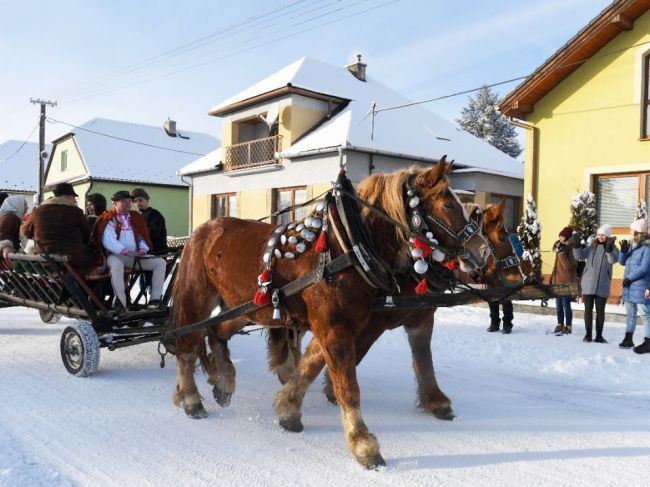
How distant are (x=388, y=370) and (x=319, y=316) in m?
2.49

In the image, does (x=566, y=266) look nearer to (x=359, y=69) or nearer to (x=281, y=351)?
(x=281, y=351)

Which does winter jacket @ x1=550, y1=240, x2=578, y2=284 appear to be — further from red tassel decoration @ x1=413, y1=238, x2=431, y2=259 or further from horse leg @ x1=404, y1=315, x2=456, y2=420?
red tassel decoration @ x1=413, y1=238, x2=431, y2=259

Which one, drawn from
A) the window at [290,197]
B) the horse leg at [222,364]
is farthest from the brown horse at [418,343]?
the window at [290,197]

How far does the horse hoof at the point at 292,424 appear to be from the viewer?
3.72 m

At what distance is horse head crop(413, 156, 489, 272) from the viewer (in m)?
3.17

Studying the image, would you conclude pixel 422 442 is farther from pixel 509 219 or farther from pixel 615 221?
pixel 509 219

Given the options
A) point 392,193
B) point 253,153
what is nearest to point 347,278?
point 392,193

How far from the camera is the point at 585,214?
36.9ft

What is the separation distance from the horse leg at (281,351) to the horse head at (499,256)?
5.49 ft

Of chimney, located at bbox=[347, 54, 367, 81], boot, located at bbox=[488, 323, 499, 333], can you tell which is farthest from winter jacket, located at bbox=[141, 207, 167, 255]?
chimney, located at bbox=[347, 54, 367, 81]

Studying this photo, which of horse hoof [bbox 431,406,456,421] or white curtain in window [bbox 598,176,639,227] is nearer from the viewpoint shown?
horse hoof [bbox 431,406,456,421]

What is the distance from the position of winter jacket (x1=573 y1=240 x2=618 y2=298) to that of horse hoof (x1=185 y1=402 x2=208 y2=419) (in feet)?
19.2

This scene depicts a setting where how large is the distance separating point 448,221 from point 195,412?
7.66ft

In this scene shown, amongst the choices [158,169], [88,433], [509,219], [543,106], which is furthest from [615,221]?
[158,169]
